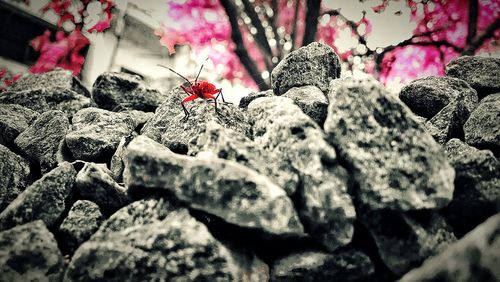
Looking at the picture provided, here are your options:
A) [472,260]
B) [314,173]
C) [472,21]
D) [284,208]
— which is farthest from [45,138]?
[472,21]

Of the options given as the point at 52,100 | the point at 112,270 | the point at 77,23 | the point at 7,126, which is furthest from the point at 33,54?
the point at 112,270

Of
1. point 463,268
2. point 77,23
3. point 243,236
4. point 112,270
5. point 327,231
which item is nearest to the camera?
point 463,268

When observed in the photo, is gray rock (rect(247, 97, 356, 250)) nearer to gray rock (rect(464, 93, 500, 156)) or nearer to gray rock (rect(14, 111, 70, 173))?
gray rock (rect(464, 93, 500, 156))

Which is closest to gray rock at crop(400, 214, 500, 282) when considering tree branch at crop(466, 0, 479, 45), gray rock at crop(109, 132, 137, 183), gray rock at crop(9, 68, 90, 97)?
gray rock at crop(109, 132, 137, 183)

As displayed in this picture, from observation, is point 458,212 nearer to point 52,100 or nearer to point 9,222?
point 9,222

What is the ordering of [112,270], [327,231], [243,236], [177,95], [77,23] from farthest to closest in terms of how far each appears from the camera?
[77,23] < [177,95] < [243,236] < [327,231] < [112,270]

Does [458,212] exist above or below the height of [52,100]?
below
